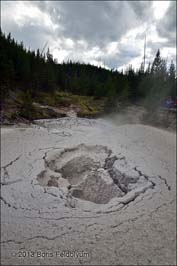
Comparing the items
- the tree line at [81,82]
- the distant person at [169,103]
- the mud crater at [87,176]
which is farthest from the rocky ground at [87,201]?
the tree line at [81,82]

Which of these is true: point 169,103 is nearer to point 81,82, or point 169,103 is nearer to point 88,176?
point 88,176

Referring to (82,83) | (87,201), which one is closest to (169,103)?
(87,201)

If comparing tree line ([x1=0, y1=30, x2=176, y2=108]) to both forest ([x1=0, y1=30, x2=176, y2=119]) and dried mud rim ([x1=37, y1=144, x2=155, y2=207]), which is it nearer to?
forest ([x1=0, y1=30, x2=176, y2=119])

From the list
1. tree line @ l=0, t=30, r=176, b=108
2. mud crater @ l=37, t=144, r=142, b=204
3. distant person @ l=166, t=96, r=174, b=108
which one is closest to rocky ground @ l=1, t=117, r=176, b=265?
mud crater @ l=37, t=144, r=142, b=204

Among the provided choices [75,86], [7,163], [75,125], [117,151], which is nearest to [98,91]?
[75,86]

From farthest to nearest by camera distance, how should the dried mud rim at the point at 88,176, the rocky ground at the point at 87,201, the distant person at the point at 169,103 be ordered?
the distant person at the point at 169,103 < the dried mud rim at the point at 88,176 < the rocky ground at the point at 87,201

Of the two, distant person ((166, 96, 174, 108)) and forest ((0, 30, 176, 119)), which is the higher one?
forest ((0, 30, 176, 119))

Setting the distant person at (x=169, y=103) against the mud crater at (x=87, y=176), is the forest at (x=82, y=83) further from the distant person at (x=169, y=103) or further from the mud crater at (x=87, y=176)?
the mud crater at (x=87, y=176)

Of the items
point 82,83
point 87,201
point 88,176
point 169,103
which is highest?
point 82,83
